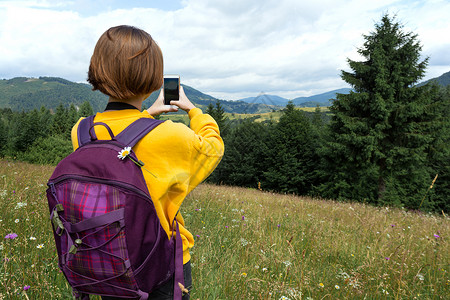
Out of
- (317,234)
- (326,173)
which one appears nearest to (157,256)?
(317,234)

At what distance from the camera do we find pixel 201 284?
2.22 meters

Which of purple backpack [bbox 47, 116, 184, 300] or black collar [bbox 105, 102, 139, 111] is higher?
black collar [bbox 105, 102, 139, 111]

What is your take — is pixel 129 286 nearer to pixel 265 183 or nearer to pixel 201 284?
pixel 201 284

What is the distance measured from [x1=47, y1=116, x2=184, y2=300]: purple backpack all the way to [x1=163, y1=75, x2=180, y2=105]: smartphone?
1.08ft

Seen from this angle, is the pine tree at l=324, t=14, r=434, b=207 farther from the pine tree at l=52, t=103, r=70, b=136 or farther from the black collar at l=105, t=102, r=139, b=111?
the pine tree at l=52, t=103, r=70, b=136

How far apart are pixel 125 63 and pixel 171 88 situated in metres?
0.31

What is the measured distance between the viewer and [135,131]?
104 centimetres

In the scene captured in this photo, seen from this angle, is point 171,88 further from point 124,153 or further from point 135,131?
point 124,153

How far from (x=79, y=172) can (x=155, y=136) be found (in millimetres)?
323

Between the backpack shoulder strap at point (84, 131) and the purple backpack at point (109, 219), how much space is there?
0.06 metres

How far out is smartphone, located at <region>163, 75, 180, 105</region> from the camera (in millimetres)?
1348

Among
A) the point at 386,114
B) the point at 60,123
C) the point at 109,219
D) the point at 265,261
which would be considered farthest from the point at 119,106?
the point at 60,123

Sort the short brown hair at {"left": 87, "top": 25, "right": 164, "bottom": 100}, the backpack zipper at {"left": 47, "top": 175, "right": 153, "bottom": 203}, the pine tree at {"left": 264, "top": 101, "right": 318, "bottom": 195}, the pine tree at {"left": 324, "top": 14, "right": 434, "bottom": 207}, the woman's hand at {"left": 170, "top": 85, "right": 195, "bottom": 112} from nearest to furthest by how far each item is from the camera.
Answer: the backpack zipper at {"left": 47, "top": 175, "right": 153, "bottom": 203} → the short brown hair at {"left": 87, "top": 25, "right": 164, "bottom": 100} → the woman's hand at {"left": 170, "top": 85, "right": 195, "bottom": 112} → the pine tree at {"left": 324, "top": 14, "right": 434, "bottom": 207} → the pine tree at {"left": 264, "top": 101, "right": 318, "bottom": 195}

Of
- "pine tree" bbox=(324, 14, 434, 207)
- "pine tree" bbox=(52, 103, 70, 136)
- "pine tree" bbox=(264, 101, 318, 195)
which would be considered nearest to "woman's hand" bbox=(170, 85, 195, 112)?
"pine tree" bbox=(324, 14, 434, 207)
